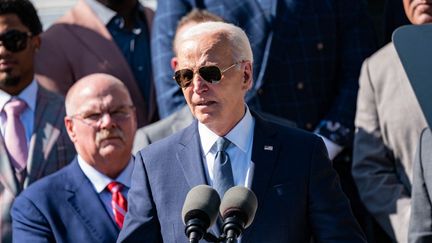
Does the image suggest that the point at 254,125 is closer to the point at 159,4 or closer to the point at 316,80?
the point at 316,80

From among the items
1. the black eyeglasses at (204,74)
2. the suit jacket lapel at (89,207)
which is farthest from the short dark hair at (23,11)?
the black eyeglasses at (204,74)

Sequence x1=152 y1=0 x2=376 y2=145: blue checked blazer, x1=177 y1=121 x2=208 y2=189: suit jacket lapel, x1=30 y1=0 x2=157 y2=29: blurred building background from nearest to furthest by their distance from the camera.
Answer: x1=177 y1=121 x2=208 y2=189: suit jacket lapel
x1=152 y1=0 x2=376 y2=145: blue checked blazer
x1=30 y1=0 x2=157 y2=29: blurred building background

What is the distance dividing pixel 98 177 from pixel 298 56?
4.52 ft

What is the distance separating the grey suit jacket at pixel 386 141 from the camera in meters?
5.25

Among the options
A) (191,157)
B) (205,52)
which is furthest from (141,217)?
(205,52)

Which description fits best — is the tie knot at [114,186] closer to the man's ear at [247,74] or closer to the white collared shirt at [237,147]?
the white collared shirt at [237,147]

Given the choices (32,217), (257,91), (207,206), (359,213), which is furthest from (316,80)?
(207,206)

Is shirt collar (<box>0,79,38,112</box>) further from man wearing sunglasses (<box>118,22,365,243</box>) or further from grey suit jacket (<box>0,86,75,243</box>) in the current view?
man wearing sunglasses (<box>118,22,365,243</box>)

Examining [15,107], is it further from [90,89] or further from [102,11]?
[102,11]

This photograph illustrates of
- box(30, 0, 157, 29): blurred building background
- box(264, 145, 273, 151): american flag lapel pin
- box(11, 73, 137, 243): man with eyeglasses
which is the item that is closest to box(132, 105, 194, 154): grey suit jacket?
box(11, 73, 137, 243): man with eyeglasses

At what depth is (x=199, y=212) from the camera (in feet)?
10.5

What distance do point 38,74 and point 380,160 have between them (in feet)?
6.80

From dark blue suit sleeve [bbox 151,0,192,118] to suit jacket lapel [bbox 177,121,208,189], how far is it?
68.4 inches

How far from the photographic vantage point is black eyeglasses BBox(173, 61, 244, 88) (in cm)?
379
